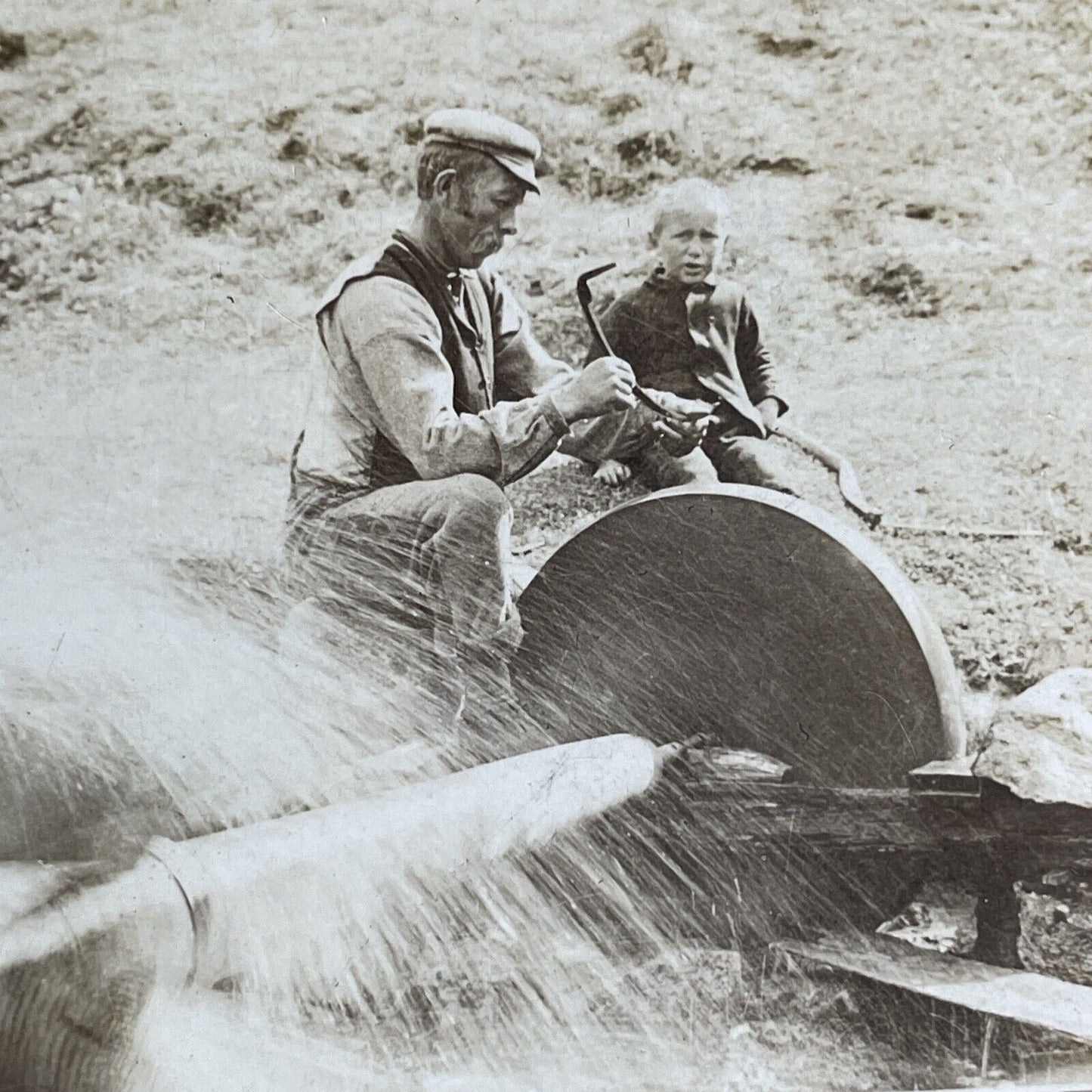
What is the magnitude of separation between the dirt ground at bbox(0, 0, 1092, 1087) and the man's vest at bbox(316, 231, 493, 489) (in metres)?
0.08

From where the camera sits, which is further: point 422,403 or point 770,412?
point 770,412

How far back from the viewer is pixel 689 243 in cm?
346

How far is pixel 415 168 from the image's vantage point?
3.33 metres

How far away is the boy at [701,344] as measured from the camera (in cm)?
341

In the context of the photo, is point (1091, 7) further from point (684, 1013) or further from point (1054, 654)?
point (684, 1013)

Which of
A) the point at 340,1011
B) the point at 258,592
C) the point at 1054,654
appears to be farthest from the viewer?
the point at 1054,654

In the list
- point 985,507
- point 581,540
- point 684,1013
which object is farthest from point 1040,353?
point 684,1013

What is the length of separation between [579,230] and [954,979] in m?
2.17

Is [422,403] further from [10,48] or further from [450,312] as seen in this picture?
[10,48]

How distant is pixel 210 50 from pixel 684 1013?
273cm

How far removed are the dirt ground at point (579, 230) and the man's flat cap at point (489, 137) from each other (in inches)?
1.7

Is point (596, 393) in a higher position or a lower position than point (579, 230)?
lower

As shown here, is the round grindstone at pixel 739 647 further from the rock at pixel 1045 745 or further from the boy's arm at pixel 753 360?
the boy's arm at pixel 753 360

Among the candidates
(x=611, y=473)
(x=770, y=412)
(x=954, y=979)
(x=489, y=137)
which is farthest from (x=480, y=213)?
(x=954, y=979)
